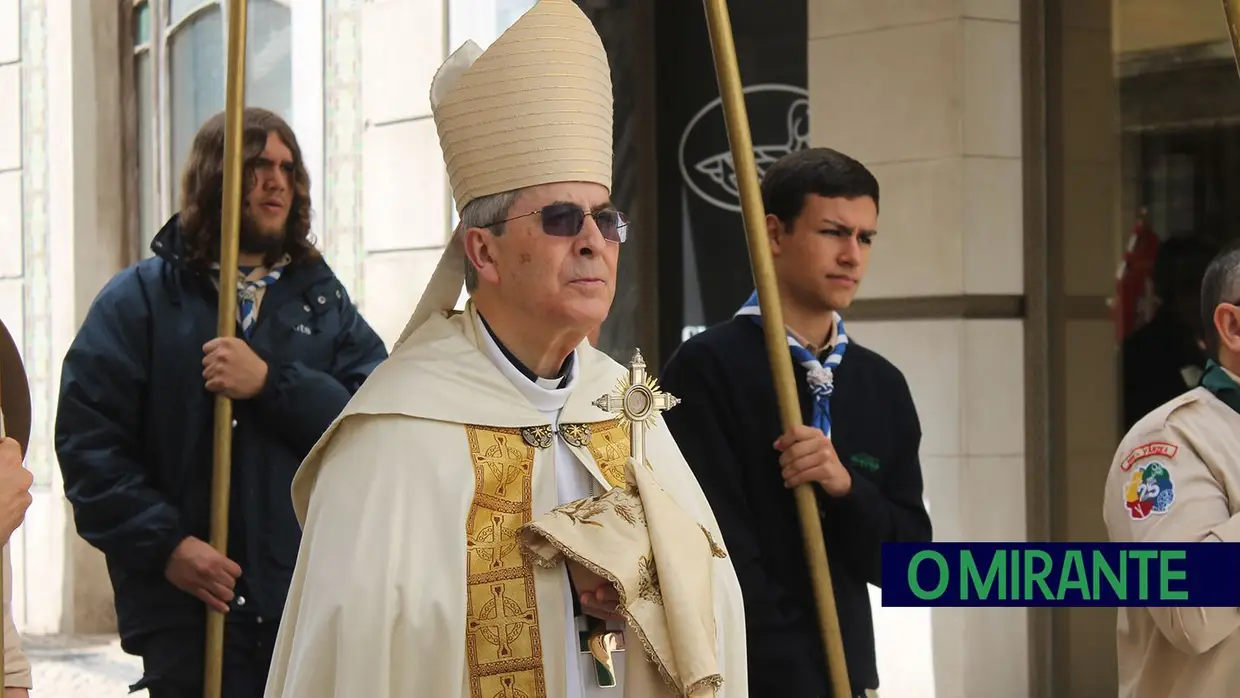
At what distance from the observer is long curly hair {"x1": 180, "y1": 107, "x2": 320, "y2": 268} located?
11.1 feet

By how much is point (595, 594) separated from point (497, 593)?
15 centimetres

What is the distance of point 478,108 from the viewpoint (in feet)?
8.43

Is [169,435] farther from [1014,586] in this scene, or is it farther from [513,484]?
[1014,586]

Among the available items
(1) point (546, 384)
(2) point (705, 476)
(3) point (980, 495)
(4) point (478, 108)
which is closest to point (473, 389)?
(1) point (546, 384)

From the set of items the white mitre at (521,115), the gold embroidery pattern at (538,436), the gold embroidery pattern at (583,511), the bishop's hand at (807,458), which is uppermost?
the white mitre at (521,115)

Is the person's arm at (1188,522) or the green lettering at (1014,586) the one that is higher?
the person's arm at (1188,522)

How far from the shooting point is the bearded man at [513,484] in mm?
2338

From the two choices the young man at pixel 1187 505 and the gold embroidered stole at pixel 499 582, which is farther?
the young man at pixel 1187 505

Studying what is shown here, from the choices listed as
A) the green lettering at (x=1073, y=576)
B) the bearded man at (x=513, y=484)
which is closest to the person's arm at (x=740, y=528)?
the bearded man at (x=513, y=484)

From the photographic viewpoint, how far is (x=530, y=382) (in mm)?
2529

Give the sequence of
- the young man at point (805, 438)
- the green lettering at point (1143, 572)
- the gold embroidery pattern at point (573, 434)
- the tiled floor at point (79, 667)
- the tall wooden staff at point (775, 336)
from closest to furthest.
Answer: the gold embroidery pattern at point (573, 434) → the tall wooden staff at point (775, 336) → the young man at point (805, 438) → the green lettering at point (1143, 572) → the tiled floor at point (79, 667)

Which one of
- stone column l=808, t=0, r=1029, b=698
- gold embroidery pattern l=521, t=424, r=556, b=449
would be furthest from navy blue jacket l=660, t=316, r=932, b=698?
stone column l=808, t=0, r=1029, b=698

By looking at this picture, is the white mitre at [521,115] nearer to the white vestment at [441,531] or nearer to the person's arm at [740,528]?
the white vestment at [441,531]

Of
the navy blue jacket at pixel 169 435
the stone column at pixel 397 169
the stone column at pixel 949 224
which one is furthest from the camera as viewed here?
the stone column at pixel 949 224
